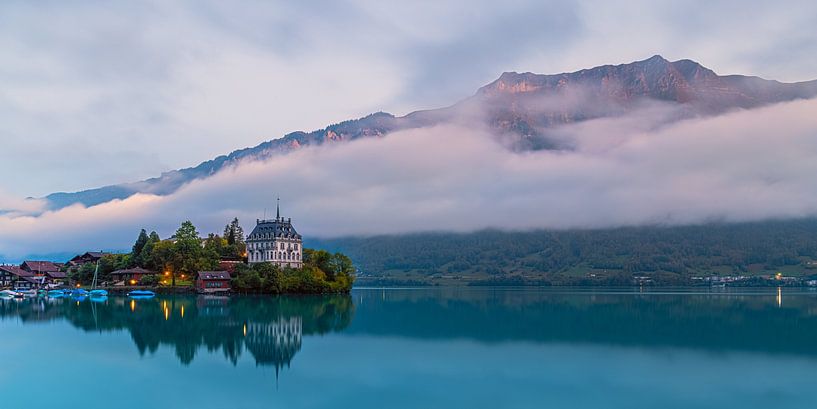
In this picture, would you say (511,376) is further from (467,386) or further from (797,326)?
(797,326)

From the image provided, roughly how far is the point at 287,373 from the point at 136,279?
94462 millimetres

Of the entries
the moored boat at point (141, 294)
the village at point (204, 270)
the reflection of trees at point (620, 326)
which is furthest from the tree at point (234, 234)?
the reflection of trees at point (620, 326)

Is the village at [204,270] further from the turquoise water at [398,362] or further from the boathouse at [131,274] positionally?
the turquoise water at [398,362]

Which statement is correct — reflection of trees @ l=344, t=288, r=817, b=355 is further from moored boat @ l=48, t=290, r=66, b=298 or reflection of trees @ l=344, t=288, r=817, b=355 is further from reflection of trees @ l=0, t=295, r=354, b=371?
moored boat @ l=48, t=290, r=66, b=298

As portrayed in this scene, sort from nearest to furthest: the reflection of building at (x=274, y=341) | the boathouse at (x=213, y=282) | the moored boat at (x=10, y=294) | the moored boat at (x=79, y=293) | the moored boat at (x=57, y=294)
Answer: the reflection of building at (x=274, y=341) < the boathouse at (x=213, y=282) < the moored boat at (x=10, y=294) < the moored boat at (x=79, y=293) < the moored boat at (x=57, y=294)

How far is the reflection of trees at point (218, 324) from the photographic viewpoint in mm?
41156

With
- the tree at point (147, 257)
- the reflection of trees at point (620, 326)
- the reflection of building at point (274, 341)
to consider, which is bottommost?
the reflection of trees at point (620, 326)

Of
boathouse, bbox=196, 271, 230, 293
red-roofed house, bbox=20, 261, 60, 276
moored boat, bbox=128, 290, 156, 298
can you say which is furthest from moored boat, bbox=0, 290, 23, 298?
boathouse, bbox=196, 271, 230, 293

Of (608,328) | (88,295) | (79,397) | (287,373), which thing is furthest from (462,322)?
(88,295)

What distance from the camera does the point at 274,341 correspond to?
148 feet

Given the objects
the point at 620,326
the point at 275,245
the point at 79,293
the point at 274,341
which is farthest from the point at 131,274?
the point at 620,326

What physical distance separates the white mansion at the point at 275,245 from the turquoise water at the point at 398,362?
56501 mm

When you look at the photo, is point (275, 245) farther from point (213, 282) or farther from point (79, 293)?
point (79, 293)

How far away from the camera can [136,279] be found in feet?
380
